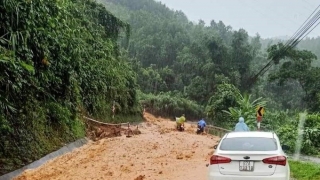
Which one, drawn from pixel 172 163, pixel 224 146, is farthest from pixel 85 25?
pixel 224 146

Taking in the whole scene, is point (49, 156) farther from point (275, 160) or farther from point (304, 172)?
point (275, 160)

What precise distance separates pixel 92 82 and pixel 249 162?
1688 centimetres

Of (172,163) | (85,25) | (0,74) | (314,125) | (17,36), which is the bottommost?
(172,163)

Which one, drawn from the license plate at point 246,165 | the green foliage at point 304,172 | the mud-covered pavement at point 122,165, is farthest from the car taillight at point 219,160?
the green foliage at point 304,172

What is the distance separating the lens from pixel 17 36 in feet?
35.8

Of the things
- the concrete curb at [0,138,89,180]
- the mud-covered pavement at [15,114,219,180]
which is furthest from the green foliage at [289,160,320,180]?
the concrete curb at [0,138,89,180]

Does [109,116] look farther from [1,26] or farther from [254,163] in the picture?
[254,163]

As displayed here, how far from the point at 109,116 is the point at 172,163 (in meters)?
14.7

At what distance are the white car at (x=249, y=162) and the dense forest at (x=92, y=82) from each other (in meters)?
5.09

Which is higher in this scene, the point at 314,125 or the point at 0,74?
the point at 0,74

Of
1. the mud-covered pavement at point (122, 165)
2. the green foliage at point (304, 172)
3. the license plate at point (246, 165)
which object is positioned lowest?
the mud-covered pavement at point (122, 165)

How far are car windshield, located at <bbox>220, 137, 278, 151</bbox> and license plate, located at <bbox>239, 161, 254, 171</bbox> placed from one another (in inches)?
16.3

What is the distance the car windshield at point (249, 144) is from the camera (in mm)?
8023

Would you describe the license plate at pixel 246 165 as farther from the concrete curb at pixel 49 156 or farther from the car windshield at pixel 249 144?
the concrete curb at pixel 49 156
